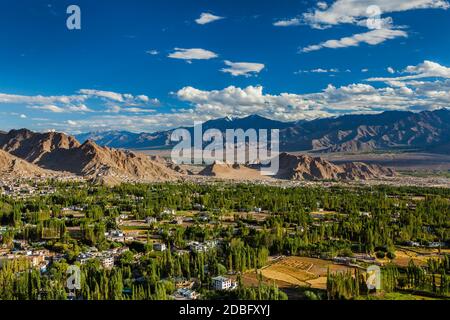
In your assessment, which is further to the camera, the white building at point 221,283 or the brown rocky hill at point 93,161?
the brown rocky hill at point 93,161

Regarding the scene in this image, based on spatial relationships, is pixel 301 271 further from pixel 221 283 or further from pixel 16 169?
pixel 16 169

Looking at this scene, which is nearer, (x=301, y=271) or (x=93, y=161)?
(x=301, y=271)

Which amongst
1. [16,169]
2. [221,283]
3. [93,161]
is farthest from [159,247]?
[93,161]

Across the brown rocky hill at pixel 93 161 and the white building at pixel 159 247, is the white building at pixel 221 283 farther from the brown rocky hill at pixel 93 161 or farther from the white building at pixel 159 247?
the brown rocky hill at pixel 93 161

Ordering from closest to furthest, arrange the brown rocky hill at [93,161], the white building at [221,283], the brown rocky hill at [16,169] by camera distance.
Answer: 1. the white building at [221,283]
2. the brown rocky hill at [16,169]
3. the brown rocky hill at [93,161]

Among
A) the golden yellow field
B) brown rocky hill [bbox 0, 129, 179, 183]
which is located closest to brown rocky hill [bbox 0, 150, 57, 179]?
brown rocky hill [bbox 0, 129, 179, 183]

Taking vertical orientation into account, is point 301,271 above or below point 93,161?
below

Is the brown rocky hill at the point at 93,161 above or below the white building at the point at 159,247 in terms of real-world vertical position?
above

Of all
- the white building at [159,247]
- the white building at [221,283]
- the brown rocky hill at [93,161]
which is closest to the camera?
the white building at [221,283]

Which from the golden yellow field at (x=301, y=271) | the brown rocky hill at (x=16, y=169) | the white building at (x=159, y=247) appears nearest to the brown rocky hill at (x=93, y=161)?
the brown rocky hill at (x=16, y=169)

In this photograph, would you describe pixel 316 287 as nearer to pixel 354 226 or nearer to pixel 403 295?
pixel 403 295
